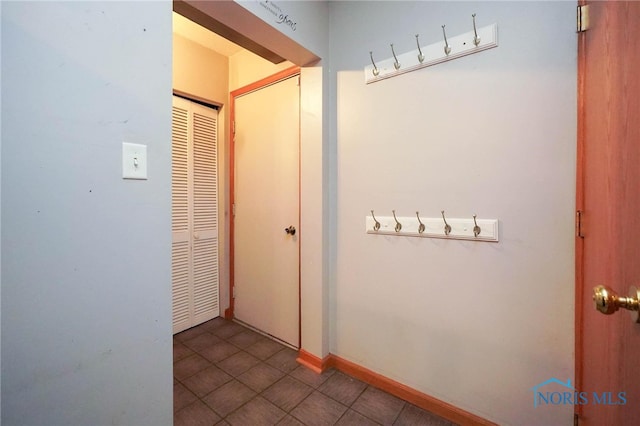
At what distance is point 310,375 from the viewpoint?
165 cm

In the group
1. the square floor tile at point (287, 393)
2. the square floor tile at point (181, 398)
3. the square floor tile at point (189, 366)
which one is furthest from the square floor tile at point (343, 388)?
the square floor tile at point (189, 366)

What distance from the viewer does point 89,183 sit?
782mm

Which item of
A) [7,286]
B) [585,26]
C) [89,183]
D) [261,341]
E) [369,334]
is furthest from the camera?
[261,341]

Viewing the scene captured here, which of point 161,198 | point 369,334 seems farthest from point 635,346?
point 161,198

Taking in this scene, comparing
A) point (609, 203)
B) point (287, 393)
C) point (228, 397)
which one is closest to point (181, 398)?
point (228, 397)

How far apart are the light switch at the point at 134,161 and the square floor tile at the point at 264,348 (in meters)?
1.59

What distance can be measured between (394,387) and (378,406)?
148 mm

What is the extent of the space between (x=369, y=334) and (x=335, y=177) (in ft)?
3.47

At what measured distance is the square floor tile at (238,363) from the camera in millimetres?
1710

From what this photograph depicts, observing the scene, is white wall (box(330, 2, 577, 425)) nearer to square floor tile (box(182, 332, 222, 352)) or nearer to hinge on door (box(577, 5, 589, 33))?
hinge on door (box(577, 5, 589, 33))

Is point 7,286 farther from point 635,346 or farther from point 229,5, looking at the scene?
point 635,346

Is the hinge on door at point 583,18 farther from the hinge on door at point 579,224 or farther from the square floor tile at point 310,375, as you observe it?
the square floor tile at point 310,375

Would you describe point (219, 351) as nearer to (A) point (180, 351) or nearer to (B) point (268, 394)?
(A) point (180, 351)

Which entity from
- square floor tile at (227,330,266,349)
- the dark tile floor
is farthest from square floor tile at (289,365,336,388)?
square floor tile at (227,330,266,349)
